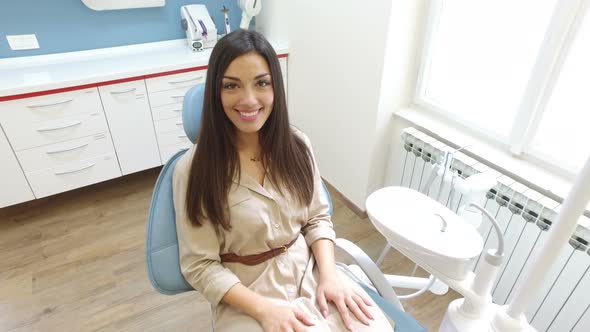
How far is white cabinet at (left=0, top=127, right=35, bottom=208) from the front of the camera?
186cm

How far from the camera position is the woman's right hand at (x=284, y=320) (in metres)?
0.86

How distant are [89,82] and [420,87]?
5.84 feet

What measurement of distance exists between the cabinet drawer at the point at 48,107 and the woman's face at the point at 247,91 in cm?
145

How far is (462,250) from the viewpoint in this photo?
39.4 inches

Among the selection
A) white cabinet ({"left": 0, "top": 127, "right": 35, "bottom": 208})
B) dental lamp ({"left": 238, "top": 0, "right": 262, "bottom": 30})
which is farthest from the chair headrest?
dental lamp ({"left": 238, "top": 0, "right": 262, "bottom": 30})

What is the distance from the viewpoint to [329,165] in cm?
234

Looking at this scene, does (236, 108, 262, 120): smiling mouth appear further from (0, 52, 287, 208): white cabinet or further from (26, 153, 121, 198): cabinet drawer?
(26, 153, 121, 198): cabinet drawer

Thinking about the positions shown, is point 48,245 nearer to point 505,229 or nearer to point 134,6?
point 134,6

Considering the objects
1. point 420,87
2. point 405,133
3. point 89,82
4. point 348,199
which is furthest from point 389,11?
point 89,82

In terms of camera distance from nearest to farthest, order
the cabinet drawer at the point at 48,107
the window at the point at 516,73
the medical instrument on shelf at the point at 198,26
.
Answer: the window at the point at 516,73 → the cabinet drawer at the point at 48,107 → the medical instrument on shelf at the point at 198,26

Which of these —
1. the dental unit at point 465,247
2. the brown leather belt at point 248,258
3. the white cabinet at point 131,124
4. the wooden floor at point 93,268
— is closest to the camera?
the dental unit at point 465,247

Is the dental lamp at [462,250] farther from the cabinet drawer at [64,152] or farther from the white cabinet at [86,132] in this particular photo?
Result: the cabinet drawer at [64,152]

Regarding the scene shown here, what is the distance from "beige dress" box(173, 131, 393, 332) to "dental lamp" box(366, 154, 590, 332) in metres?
0.23

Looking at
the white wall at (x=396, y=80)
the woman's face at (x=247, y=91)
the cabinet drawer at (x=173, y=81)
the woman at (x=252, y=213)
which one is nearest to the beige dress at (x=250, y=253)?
the woman at (x=252, y=213)
